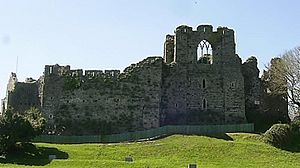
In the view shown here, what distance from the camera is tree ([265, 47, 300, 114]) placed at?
196ft

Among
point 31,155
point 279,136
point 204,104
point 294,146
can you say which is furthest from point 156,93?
point 31,155

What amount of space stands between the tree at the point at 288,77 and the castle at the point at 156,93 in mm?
2674

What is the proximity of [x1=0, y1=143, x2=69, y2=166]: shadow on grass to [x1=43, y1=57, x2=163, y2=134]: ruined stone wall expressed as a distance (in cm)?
1326

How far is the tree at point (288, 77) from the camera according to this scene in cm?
5984

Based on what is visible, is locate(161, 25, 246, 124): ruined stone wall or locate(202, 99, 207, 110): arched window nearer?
locate(161, 25, 246, 124): ruined stone wall

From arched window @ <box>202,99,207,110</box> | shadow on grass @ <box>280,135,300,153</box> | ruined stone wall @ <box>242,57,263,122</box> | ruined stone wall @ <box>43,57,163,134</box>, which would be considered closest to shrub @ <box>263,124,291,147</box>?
shadow on grass @ <box>280,135,300,153</box>

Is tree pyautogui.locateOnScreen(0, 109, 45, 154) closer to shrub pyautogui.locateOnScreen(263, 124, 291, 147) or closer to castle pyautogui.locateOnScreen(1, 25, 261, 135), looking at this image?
castle pyautogui.locateOnScreen(1, 25, 261, 135)

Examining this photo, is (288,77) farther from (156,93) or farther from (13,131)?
(13,131)

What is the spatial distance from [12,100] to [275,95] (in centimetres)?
3016

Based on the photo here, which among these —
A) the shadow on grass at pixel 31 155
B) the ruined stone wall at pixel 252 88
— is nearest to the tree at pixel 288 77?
the ruined stone wall at pixel 252 88

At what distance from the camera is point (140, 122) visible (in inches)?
2368

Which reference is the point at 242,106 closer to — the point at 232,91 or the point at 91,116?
the point at 232,91

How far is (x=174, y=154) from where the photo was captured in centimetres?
4481

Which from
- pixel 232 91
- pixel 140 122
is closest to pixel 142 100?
pixel 140 122
